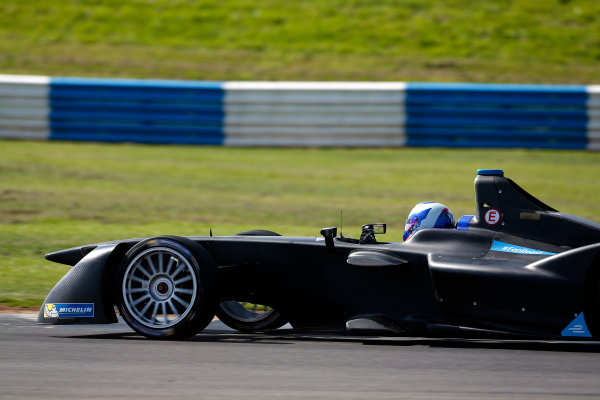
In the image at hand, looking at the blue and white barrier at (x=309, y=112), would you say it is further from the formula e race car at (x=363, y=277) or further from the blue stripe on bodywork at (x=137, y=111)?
the formula e race car at (x=363, y=277)

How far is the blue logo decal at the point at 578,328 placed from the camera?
5715 millimetres

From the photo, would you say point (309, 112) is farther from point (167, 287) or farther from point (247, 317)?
point (167, 287)

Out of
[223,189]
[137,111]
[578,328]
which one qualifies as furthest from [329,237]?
[137,111]

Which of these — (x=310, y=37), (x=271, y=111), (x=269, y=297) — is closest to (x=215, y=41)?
(x=310, y=37)

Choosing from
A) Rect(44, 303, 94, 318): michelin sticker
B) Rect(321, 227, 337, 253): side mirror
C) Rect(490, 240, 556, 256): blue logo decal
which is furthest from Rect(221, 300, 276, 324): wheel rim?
Rect(490, 240, 556, 256): blue logo decal

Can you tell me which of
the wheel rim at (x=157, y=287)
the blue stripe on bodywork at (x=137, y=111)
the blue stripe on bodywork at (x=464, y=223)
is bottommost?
the wheel rim at (x=157, y=287)

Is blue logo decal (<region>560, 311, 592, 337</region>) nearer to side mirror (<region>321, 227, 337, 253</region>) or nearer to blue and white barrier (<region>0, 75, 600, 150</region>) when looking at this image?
side mirror (<region>321, 227, 337, 253</region>)

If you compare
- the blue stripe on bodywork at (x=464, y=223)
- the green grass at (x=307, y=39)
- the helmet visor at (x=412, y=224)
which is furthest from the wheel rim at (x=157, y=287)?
the green grass at (x=307, y=39)

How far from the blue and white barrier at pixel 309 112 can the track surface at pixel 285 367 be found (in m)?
10.4

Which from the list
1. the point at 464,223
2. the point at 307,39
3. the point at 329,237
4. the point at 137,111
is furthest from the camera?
the point at 307,39

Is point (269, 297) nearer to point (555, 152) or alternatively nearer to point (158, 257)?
point (158, 257)

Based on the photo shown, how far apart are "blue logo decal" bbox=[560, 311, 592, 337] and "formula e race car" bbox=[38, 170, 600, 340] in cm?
12

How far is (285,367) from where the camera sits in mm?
5426

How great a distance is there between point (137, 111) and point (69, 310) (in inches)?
425
